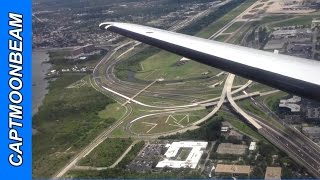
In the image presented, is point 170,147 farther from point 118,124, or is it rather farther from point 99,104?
point 99,104

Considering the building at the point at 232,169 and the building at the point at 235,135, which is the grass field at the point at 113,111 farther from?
the building at the point at 232,169

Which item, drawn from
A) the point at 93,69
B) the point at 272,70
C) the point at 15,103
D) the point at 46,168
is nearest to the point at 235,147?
the point at 46,168

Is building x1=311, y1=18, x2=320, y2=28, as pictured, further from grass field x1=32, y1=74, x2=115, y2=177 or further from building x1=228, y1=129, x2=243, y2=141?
grass field x1=32, y1=74, x2=115, y2=177

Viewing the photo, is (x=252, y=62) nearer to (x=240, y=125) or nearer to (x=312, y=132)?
(x=312, y=132)

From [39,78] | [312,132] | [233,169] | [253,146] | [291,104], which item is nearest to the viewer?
[233,169]

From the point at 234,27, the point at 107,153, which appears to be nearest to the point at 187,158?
the point at 107,153
